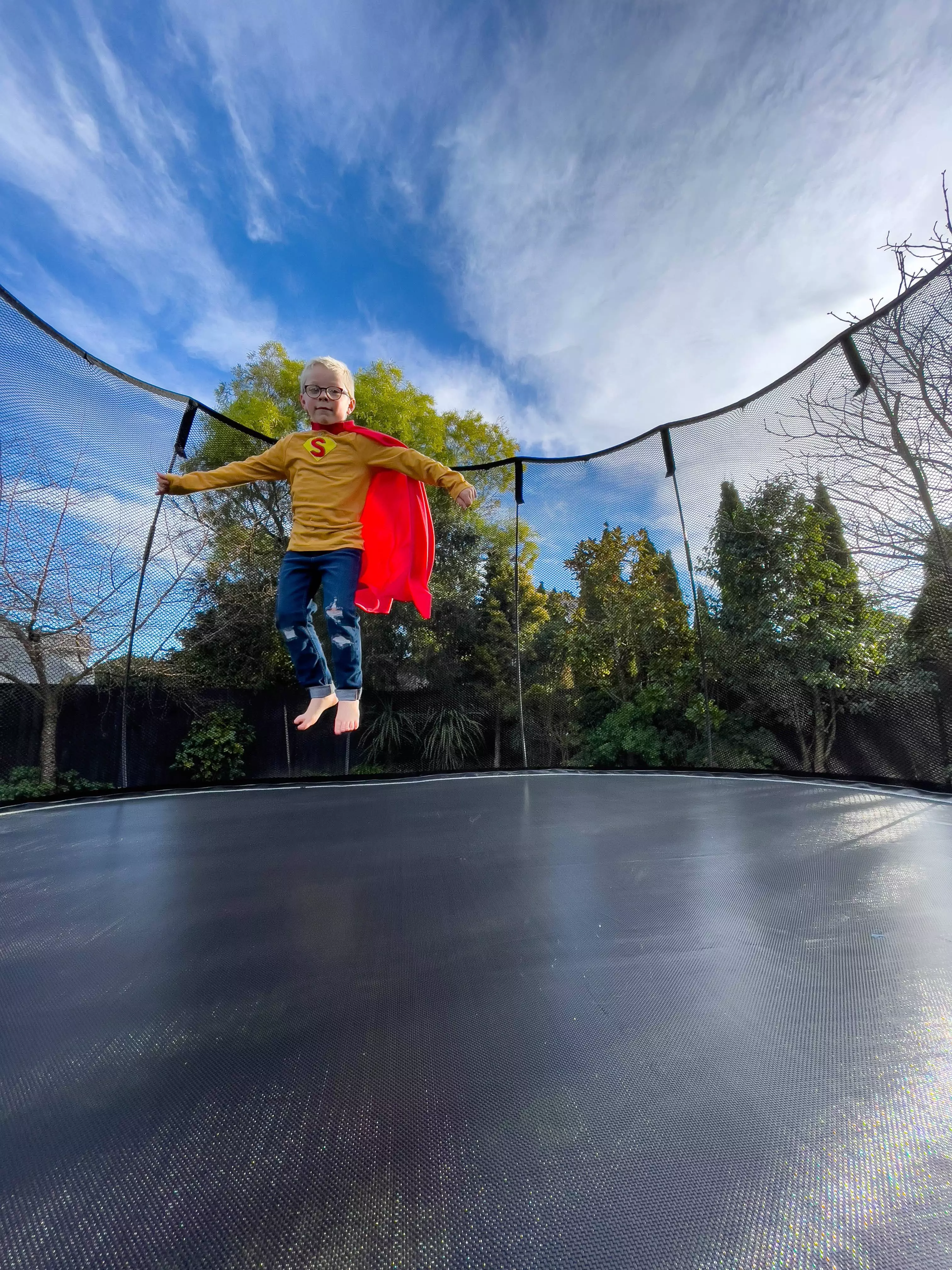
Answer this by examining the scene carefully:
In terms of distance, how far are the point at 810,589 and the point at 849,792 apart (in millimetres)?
953

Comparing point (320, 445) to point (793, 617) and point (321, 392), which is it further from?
point (793, 617)

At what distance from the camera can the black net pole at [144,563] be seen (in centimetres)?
273

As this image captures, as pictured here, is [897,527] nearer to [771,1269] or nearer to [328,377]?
[328,377]

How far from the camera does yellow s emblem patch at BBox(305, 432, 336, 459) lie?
1849 millimetres

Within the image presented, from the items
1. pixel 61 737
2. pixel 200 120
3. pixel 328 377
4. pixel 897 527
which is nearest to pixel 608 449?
pixel 897 527

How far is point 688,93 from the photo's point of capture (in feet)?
10.00

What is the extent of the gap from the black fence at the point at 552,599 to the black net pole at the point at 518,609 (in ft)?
0.14

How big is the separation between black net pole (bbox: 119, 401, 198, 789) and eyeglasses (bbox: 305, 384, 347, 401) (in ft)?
4.16

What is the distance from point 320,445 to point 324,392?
0.18m

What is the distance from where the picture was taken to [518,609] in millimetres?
3357

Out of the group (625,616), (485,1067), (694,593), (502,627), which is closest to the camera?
(485,1067)

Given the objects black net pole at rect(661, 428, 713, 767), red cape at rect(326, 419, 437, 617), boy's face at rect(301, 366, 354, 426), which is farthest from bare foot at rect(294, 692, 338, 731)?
black net pole at rect(661, 428, 713, 767)

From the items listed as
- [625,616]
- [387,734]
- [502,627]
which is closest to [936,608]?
[625,616]

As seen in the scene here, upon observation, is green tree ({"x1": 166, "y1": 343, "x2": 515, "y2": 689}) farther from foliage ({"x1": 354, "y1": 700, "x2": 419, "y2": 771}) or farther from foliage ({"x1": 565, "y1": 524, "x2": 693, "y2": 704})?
foliage ({"x1": 565, "y1": 524, "x2": 693, "y2": 704})
